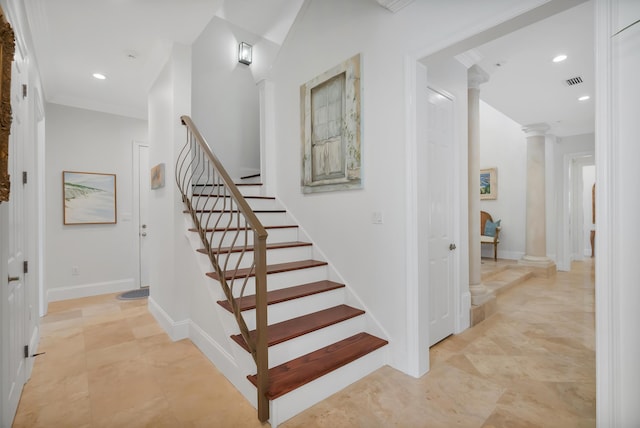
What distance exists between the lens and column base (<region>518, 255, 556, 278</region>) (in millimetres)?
5457

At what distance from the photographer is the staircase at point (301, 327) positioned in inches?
74.1

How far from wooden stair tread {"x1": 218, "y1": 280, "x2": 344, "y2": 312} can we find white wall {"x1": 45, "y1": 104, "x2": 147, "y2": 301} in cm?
328

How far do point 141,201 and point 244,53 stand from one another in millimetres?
2844

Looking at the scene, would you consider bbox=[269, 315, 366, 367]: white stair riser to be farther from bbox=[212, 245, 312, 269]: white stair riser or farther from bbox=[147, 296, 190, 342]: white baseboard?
bbox=[147, 296, 190, 342]: white baseboard

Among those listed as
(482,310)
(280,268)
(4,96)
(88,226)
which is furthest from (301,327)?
(88,226)

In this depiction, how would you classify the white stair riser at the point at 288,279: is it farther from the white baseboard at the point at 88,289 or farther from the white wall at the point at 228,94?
the white baseboard at the point at 88,289

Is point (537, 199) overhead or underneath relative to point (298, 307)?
overhead

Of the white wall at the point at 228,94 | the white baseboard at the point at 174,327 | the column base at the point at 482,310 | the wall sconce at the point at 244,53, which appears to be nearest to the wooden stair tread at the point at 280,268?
the white baseboard at the point at 174,327

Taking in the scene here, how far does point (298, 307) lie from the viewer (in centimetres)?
246

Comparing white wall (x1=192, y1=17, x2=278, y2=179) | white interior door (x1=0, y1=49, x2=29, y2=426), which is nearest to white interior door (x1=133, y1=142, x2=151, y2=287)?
white wall (x1=192, y1=17, x2=278, y2=179)

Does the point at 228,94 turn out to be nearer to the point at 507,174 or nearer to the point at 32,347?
the point at 32,347

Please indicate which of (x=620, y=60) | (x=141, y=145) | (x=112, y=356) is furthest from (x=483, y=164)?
(x=112, y=356)

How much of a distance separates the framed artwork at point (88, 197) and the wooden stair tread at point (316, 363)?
13.0 feet

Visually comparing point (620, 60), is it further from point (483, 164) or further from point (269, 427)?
point (483, 164)
